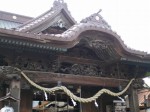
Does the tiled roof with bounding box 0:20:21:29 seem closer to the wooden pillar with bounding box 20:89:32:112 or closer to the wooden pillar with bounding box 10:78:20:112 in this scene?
the wooden pillar with bounding box 20:89:32:112

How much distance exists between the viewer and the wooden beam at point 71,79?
8.43 meters

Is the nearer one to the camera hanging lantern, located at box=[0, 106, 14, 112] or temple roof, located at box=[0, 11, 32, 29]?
hanging lantern, located at box=[0, 106, 14, 112]

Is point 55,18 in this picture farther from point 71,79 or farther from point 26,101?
point 26,101

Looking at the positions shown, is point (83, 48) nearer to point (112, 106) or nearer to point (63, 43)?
point (63, 43)

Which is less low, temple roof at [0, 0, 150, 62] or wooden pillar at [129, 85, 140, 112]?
temple roof at [0, 0, 150, 62]

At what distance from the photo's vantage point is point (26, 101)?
31.4 ft

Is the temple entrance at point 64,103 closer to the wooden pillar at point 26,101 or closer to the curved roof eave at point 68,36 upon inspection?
the wooden pillar at point 26,101

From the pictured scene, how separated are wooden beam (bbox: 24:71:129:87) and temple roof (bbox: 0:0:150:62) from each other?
0.94 m

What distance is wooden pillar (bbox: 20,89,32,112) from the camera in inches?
373

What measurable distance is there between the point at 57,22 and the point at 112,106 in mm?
4329

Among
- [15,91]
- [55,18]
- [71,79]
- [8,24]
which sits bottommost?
[15,91]

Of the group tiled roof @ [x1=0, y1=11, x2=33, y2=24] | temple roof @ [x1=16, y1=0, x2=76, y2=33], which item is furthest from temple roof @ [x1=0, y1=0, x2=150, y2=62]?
tiled roof @ [x1=0, y1=11, x2=33, y2=24]

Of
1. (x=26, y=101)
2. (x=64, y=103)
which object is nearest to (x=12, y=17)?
(x=64, y=103)

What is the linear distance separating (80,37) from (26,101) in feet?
10.0
